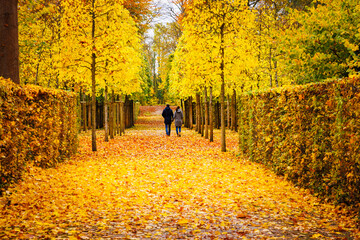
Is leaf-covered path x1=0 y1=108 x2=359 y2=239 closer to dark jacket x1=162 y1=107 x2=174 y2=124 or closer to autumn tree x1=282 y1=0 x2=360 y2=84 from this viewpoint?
autumn tree x1=282 y1=0 x2=360 y2=84

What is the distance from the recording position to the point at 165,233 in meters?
5.03

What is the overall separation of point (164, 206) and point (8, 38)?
6449mm

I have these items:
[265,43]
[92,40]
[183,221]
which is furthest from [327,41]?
[265,43]

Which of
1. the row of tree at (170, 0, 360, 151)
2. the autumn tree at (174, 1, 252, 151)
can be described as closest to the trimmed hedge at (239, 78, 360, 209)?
the row of tree at (170, 0, 360, 151)

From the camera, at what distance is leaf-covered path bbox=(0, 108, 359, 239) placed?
5.00 meters

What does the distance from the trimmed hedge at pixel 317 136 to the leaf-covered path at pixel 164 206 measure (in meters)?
0.37

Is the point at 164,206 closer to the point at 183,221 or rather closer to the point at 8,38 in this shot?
the point at 183,221

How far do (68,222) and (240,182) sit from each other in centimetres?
462

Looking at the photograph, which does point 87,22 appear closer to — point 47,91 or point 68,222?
point 47,91

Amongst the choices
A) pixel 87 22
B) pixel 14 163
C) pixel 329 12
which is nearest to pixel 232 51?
pixel 329 12

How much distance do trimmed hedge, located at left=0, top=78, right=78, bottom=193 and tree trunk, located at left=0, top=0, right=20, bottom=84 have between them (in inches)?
→ 48.3

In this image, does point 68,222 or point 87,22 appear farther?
point 87,22

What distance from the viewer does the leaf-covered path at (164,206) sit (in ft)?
16.4

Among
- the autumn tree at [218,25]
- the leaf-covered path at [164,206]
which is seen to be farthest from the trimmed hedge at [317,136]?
the autumn tree at [218,25]
